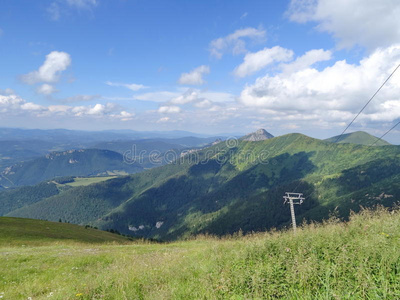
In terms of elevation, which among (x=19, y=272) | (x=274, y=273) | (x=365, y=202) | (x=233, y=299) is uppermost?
(x=274, y=273)

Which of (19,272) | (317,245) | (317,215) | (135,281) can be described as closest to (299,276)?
(317,245)

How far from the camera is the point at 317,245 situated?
7.96 metres

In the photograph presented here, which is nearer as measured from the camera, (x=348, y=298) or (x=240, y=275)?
(x=348, y=298)

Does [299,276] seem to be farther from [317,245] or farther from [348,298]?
[317,245]

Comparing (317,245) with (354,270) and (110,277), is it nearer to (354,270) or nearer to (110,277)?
(354,270)

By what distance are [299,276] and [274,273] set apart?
0.73 m

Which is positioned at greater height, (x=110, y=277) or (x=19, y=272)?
(x=110, y=277)

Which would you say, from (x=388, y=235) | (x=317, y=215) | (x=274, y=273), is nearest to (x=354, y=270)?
(x=274, y=273)

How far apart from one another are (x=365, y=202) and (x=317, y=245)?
617 ft

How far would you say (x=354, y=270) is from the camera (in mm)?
6180

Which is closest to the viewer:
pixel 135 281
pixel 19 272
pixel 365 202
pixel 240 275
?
pixel 240 275

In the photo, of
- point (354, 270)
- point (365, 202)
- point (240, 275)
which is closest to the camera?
point (354, 270)

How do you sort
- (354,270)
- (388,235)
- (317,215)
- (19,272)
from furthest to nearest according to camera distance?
(317,215)
(19,272)
(388,235)
(354,270)

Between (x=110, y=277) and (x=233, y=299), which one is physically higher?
(x=233, y=299)
